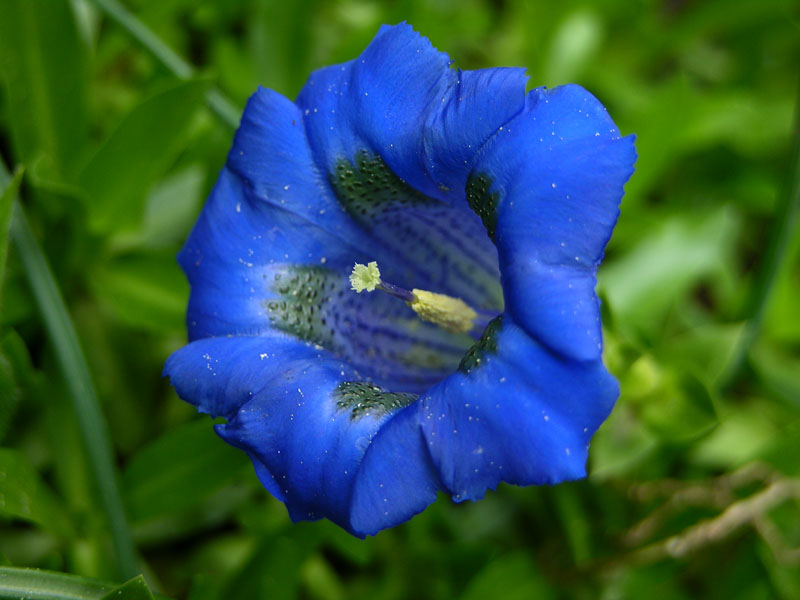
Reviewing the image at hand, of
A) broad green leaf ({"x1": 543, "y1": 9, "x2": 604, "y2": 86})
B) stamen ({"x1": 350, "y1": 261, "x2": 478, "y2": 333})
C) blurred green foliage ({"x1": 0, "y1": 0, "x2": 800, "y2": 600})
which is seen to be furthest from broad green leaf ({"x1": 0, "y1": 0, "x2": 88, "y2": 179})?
broad green leaf ({"x1": 543, "y1": 9, "x2": 604, "y2": 86})

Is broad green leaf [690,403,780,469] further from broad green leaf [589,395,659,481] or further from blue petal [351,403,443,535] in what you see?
blue petal [351,403,443,535]

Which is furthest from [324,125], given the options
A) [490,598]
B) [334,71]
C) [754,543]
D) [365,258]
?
[754,543]

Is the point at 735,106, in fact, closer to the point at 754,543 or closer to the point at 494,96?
the point at 754,543

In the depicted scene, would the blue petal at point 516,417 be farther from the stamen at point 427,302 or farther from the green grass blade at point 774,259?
the green grass blade at point 774,259

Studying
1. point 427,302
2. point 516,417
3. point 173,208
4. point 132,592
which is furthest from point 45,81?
point 516,417

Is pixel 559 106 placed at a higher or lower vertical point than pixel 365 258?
higher

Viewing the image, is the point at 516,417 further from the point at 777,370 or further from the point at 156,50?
the point at 777,370
